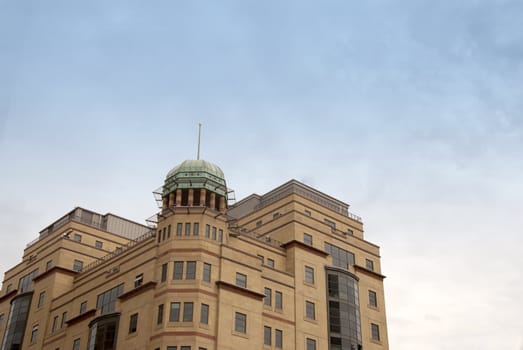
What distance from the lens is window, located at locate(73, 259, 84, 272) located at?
4323 inches

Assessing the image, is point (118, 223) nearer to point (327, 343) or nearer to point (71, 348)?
point (71, 348)

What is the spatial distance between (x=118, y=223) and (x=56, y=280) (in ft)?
63.1

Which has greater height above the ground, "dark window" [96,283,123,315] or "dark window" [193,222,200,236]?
"dark window" [193,222,200,236]

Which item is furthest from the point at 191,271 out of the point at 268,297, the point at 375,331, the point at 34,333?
the point at 34,333

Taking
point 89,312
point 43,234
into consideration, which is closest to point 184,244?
point 89,312

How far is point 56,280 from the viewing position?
106562 mm

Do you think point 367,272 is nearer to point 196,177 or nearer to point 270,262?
point 270,262

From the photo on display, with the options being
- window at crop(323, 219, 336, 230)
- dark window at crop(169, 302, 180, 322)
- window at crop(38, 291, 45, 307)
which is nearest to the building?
dark window at crop(169, 302, 180, 322)

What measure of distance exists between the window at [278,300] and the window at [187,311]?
46.4 ft

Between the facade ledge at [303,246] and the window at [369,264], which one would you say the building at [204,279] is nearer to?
the facade ledge at [303,246]

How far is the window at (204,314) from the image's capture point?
8130cm

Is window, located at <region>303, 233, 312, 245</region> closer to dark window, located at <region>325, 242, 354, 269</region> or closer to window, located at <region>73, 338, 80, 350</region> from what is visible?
dark window, located at <region>325, 242, 354, 269</region>

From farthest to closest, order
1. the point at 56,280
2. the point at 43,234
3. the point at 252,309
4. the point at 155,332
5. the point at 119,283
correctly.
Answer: the point at 43,234 < the point at 56,280 < the point at 119,283 < the point at 252,309 < the point at 155,332

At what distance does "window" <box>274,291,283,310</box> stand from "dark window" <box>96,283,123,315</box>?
20.3m
